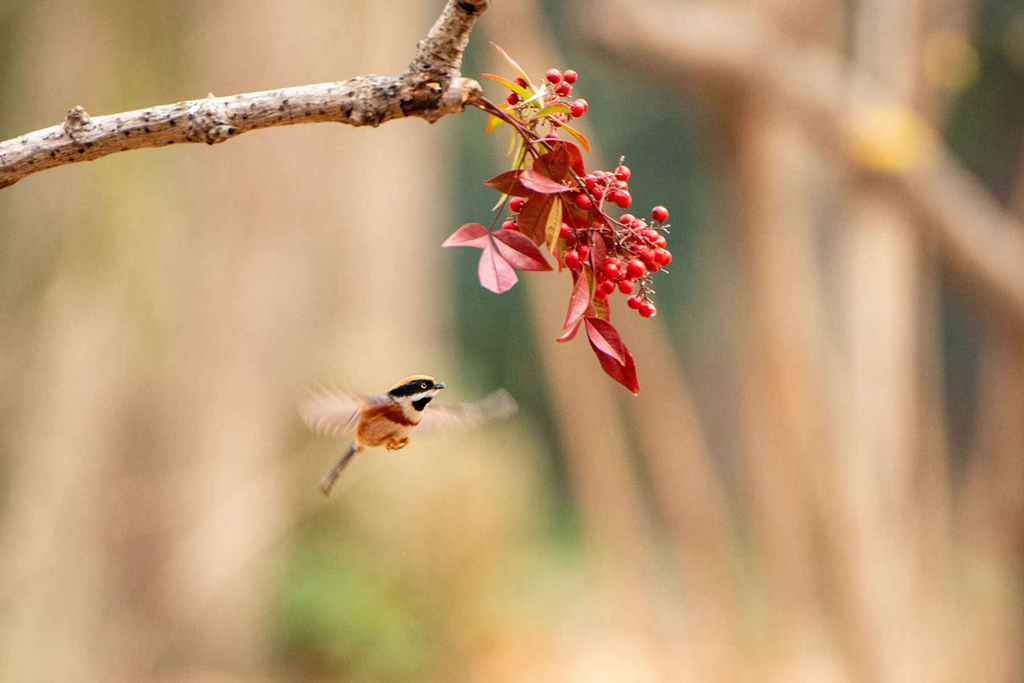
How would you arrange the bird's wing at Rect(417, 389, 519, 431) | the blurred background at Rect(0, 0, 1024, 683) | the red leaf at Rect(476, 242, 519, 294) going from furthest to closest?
1. the blurred background at Rect(0, 0, 1024, 683)
2. the bird's wing at Rect(417, 389, 519, 431)
3. the red leaf at Rect(476, 242, 519, 294)

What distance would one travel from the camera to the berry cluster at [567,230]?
63 centimetres

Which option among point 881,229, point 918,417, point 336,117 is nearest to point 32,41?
point 881,229

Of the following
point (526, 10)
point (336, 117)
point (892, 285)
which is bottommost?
point (336, 117)

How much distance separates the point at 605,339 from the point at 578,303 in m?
0.04

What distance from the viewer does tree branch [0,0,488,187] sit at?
2.00ft

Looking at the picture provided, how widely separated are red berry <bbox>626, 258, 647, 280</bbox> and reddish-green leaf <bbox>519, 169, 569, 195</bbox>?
7 centimetres

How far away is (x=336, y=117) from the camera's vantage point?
0.61 m

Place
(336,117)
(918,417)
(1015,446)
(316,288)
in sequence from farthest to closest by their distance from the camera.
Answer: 1. (316,288)
2. (918,417)
3. (1015,446)
4. (336,117)

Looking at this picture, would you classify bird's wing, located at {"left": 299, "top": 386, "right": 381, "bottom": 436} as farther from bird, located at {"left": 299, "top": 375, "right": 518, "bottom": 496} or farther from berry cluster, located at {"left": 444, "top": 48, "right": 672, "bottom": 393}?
berry cluster, located at {"left": 444, "top": 48, "right": 672, "bottom": 393}

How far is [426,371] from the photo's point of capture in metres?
3.28

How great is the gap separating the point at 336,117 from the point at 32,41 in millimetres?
3256

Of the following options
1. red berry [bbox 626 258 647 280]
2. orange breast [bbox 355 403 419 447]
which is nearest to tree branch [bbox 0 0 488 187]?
red berry [bbox 626 258 647 280]

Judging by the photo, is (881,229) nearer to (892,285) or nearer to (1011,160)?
(892,285)


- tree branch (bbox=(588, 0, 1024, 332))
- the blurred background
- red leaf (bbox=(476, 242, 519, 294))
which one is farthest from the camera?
the blurred background
